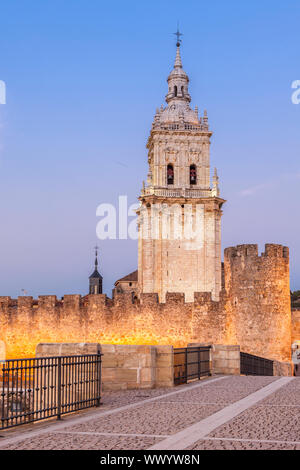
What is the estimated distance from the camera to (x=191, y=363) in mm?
17203

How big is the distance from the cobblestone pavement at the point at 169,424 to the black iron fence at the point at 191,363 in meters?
2.27

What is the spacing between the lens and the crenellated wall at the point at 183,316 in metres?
26.8

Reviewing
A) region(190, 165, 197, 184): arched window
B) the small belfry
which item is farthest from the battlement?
the small belfry

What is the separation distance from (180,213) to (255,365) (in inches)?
1360

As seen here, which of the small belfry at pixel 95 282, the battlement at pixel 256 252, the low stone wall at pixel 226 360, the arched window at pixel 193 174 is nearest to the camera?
the low stone wall at pixel 226 360

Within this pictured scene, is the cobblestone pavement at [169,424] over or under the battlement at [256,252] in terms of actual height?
under

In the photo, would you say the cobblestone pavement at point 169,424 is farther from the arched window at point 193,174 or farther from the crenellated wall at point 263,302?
the arched window at point 193,174

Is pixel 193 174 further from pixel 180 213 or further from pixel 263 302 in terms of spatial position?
pixel 263 302

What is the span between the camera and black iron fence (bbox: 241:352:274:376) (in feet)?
73.1

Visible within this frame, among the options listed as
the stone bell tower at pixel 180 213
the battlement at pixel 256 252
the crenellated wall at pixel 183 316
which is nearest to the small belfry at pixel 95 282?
the stone bell tower at pixel 180 213

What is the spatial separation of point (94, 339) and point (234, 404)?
20894mm

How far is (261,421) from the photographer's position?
9.23 meters

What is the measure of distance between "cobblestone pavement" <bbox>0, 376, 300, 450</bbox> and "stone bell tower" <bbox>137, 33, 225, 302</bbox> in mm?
43138
